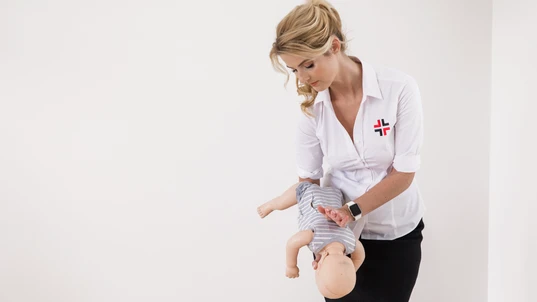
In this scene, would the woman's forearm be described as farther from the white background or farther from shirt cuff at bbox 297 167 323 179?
the white background

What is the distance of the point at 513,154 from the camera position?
7.83ft

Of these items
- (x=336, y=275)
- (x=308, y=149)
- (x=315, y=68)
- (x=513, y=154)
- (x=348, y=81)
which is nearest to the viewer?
(x=336, y=275)

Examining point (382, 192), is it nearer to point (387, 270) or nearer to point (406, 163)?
point (406, 163)

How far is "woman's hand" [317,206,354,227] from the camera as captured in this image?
1.51 m

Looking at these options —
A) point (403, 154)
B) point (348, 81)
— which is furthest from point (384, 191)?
point (348, 81)

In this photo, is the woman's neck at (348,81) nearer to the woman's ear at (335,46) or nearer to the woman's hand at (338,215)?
the woman's ear at (335,46)

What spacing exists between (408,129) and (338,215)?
32 cm

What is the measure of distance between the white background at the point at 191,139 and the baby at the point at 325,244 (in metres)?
0.83

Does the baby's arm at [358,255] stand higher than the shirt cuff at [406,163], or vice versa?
the shirt cuff at [406,163]

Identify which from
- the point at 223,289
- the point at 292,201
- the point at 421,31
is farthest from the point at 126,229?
the point at 421,31

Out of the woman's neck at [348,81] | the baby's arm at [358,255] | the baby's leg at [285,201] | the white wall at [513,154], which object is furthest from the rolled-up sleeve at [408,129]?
the white wall at [513,154]

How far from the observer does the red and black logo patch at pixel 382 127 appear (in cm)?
158

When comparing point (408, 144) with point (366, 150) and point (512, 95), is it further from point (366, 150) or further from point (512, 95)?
point (512, 95)

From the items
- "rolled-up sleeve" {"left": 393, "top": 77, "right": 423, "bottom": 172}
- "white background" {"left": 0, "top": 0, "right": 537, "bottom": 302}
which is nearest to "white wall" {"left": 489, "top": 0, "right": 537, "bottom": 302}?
"white background" {"left": 0, "top": 0, "right": 537, "bottom": 302}
